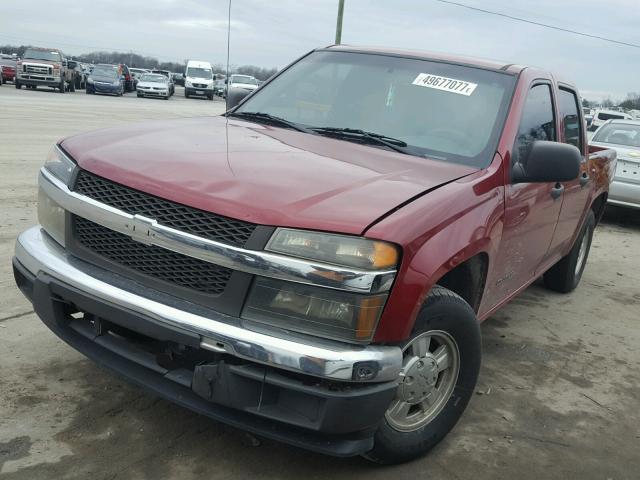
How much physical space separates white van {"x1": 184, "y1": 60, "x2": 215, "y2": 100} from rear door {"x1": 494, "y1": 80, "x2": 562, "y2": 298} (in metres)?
37.2

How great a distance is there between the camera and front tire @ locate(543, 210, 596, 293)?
5.70 metres

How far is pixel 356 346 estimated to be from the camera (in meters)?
2.35

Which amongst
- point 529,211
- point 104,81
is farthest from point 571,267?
point 104,81

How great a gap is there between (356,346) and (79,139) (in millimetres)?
1769

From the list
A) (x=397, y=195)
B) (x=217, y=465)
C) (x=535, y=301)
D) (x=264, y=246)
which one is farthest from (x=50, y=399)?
(x=535, y=301)

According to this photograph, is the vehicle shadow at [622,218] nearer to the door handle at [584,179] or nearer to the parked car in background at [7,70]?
the door handle at [584,179]

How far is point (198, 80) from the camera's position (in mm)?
39719

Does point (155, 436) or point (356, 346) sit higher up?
point (356, 346)

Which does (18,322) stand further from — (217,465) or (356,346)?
(356,346)

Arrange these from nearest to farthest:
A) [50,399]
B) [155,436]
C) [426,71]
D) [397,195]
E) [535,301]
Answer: [397,195], [155,436], [50,399], [426,71], [535,301]

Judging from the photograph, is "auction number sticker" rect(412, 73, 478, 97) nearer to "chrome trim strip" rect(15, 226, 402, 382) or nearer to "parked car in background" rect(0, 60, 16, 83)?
"chrome trim strip" rect(15, 226, 402, 382)

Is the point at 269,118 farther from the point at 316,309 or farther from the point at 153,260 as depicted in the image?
the point at 316,309

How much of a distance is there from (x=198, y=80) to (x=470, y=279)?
127ft

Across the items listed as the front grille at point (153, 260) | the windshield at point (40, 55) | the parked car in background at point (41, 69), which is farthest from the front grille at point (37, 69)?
the front grille at point (153, 260)
